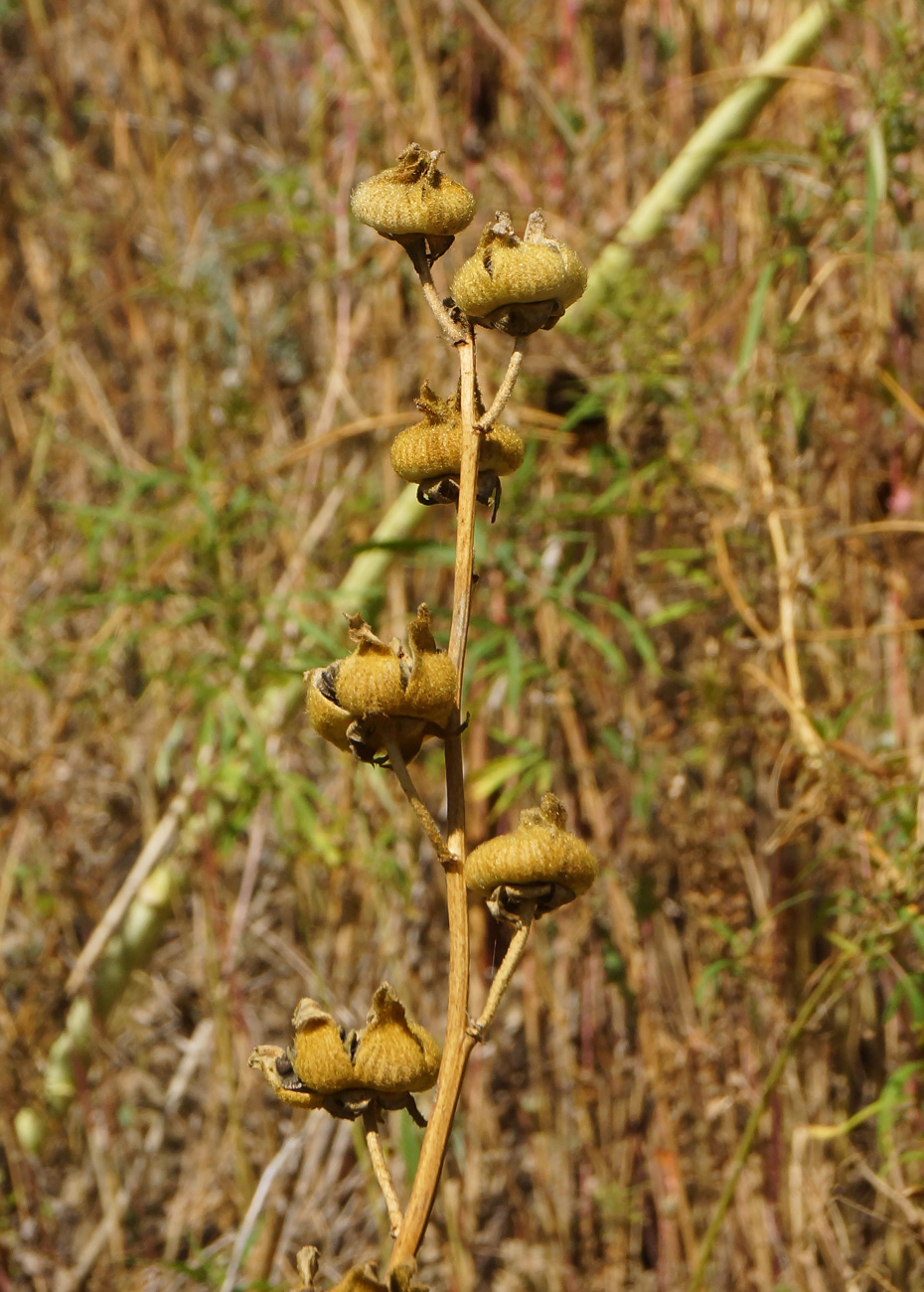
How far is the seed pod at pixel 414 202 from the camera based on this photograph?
2.11 ft

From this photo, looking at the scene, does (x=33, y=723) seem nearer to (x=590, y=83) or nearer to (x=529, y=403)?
(x=529, y=403)

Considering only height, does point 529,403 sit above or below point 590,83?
below

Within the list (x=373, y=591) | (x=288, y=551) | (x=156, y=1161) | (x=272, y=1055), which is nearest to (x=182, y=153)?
(x=288, y=551)

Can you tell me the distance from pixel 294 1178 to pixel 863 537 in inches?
54.9

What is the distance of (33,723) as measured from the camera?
2.35 meters

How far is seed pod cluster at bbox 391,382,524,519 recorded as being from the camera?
67 cm

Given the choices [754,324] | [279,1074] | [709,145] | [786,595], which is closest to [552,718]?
[786,595]

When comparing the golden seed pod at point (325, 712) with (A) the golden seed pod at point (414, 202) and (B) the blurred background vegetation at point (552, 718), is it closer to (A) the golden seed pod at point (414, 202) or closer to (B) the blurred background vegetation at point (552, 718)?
(A) the golden seed pod at point (414, 202)

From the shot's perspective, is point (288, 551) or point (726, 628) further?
point (288, 551)

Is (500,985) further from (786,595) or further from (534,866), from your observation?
(786,595)

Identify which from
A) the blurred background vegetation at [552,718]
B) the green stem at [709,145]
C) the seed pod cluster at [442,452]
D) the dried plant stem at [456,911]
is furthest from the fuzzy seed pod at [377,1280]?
the green stem at [709,145]

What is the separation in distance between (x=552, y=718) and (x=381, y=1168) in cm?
144

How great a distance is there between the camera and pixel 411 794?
24.4 inches

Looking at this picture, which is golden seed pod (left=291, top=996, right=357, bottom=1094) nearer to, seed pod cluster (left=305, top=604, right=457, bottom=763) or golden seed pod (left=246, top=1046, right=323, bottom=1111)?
golden seed pod (left=246, top=1046, right=323, bottom=1111)
